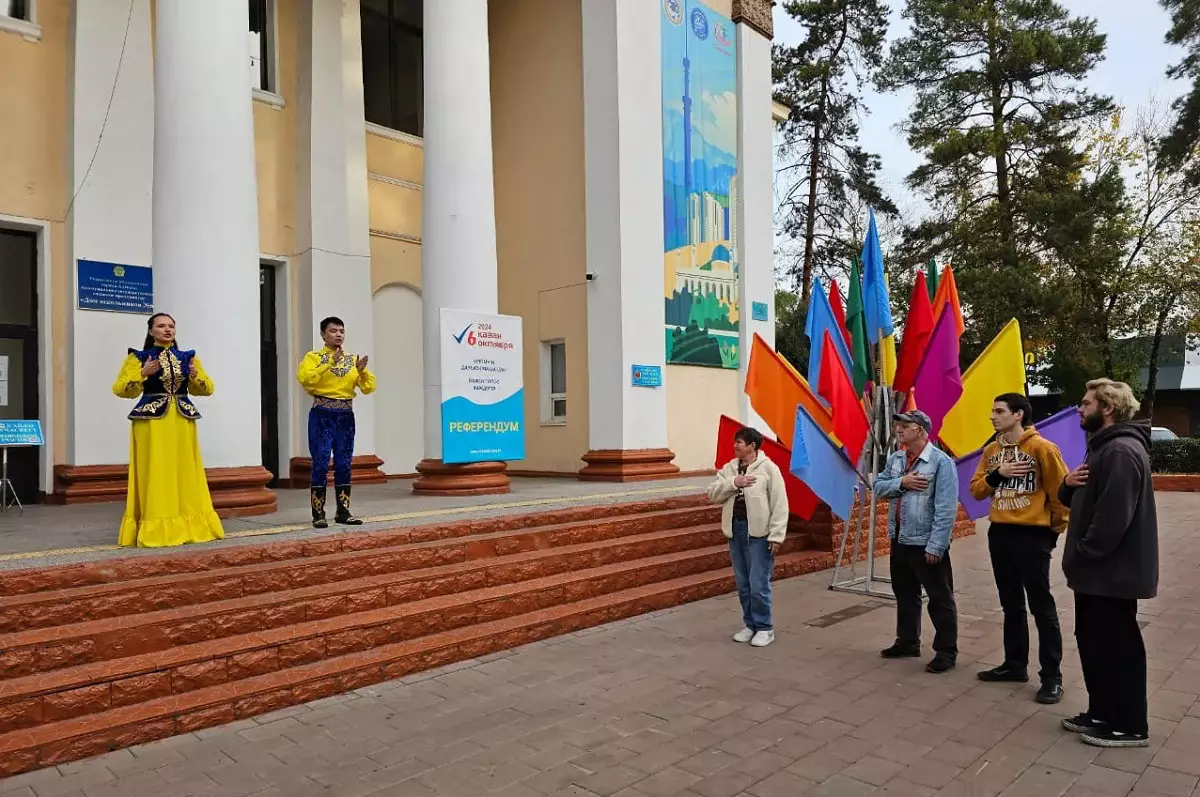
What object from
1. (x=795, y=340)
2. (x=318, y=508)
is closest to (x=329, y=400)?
(x=318, y=508)

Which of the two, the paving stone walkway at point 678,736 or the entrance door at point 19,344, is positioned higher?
the entrance door at point 19,344

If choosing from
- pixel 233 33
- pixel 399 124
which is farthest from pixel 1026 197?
pixel 233 33

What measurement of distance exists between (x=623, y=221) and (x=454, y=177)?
11.6 ft

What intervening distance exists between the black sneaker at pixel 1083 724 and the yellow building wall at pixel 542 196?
31.1 feet

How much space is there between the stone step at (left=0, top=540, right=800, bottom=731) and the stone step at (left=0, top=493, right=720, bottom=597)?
0.68 m

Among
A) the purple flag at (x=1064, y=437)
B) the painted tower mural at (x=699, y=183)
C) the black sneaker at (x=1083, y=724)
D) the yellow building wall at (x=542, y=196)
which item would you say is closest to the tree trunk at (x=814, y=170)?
the painted tower mural at (x=699, y=183)

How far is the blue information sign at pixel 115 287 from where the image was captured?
32.7ft

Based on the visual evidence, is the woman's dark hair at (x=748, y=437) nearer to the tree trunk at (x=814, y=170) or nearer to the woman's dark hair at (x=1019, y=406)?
the woman's dark hair at (x=1019, y=406)

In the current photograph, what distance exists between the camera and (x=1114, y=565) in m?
4.38

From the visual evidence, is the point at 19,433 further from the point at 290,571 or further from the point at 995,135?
the point at 995,135

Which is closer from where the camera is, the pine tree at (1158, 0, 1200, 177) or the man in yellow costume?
the man in yellow costume

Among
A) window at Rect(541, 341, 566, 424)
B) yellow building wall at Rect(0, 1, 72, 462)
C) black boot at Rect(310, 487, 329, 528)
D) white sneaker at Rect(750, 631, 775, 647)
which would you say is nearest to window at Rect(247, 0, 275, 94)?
yellow building wall at Rect(0, 1, 72, 462)

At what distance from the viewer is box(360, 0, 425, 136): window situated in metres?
13.9

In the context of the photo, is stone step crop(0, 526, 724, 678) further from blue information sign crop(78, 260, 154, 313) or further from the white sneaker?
blue information sign crop(78, 260, 154, 313)
